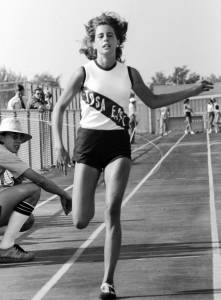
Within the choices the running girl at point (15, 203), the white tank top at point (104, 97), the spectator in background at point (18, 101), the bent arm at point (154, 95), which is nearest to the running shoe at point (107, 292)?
the white tank top at point (104, 97)

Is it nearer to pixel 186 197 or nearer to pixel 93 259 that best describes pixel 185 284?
pixel 93 259

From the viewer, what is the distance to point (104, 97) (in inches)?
307

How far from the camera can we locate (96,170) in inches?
308

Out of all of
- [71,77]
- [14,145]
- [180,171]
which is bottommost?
[180,171]

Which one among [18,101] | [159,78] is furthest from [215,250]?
[159,78]

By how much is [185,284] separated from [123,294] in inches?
24.1

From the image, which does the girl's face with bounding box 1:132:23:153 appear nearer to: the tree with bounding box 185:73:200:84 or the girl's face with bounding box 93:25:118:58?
the girl's face with bounding box 93:25:118:58

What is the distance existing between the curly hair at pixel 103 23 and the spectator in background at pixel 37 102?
16.8 meters

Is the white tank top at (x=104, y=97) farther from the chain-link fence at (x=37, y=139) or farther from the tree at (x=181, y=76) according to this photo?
the tree at (x=181, y=76)

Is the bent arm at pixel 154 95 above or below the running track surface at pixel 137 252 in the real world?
above

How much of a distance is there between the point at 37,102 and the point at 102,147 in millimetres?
17679

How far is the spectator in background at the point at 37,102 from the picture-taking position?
2498 centimetres

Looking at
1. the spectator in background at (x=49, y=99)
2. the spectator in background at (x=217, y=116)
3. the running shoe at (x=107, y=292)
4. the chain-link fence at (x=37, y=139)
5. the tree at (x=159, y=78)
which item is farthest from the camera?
the tree at (x=159, y=78)

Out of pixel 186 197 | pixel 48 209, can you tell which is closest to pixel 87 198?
pixel 48 209
